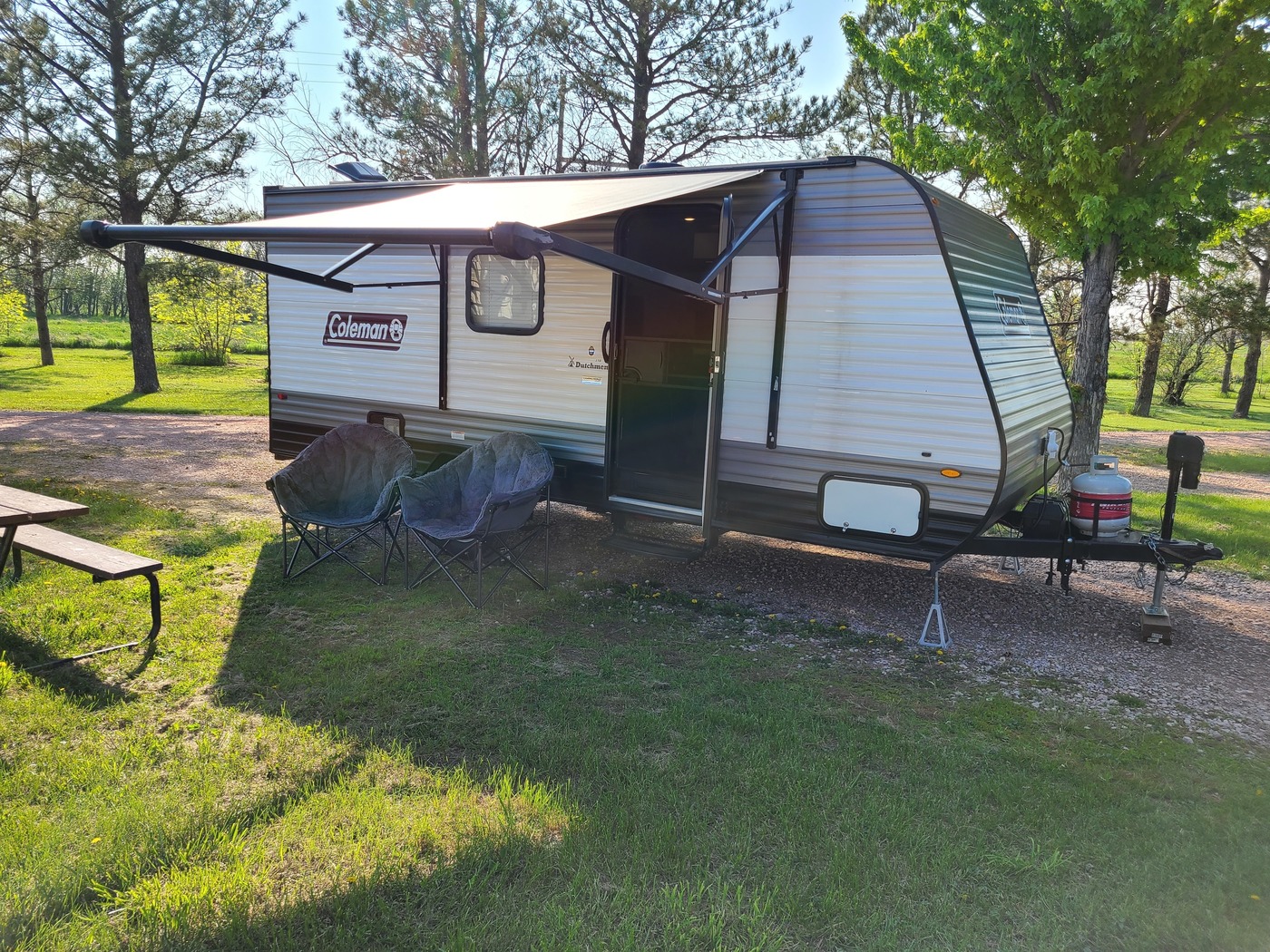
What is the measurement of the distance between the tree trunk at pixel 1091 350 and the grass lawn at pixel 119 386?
11.6 m

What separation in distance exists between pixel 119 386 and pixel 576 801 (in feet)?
57.8

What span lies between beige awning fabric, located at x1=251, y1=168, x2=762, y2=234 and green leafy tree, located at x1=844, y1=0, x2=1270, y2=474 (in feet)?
13.3

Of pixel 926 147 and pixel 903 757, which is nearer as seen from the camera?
pixel 903 757

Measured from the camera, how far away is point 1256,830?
311 cm

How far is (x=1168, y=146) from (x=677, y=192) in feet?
16.1

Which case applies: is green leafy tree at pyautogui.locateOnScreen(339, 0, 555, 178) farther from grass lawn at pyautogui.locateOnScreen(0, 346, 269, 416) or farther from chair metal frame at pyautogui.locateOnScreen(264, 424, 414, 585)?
chair metal frame at pyautogui.locateOnScreen(264, 424, 414, 585)

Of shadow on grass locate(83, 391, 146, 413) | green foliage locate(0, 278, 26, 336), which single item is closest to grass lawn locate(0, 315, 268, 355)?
green foliage locate(0, 278, 26, 336)

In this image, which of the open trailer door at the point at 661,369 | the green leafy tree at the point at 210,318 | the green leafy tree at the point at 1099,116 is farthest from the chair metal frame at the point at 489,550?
the green leafy tree at the point at 210,318

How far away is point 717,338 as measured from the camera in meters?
5.25

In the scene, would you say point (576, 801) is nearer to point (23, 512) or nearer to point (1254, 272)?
point (23, 512)

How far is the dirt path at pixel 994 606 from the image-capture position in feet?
14.5

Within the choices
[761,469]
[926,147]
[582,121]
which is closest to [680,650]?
[761,469]

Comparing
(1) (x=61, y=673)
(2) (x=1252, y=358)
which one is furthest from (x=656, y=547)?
(2) (x=1252, y=358)

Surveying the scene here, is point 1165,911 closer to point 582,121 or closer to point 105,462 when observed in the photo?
point 105,462
